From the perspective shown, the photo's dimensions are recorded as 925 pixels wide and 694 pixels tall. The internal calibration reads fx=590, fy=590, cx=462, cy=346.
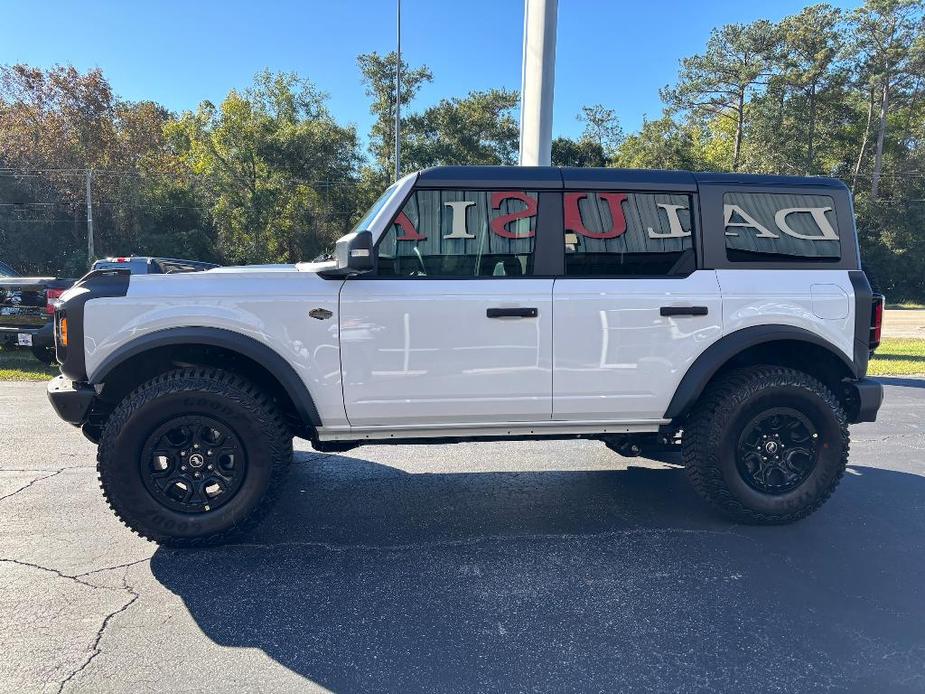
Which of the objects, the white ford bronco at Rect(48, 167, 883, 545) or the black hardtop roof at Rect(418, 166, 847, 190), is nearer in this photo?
the white ford bronco at Rect(48, 167, 883, 545)

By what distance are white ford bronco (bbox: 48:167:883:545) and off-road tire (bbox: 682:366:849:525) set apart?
1 cm

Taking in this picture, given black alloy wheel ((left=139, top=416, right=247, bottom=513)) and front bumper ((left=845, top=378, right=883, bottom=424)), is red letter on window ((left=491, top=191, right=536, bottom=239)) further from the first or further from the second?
front bumper ((left=845, top=378, right=883, bottom=424))

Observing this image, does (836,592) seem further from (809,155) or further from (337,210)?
(809,155)

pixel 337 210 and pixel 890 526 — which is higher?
pixel 337 210

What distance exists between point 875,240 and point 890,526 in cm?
4754

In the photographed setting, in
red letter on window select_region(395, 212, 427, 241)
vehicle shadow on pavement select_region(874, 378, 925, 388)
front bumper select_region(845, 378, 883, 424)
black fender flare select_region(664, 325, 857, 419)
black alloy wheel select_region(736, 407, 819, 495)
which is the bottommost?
vehicle shadow on pavement select_region(874, 378, 925, 388)

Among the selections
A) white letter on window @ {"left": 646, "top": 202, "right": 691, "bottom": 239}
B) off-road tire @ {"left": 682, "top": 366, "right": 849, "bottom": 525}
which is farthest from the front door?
off-road tire @ {"left": 682, "top": 366, "right": 849, "bottom": 525}

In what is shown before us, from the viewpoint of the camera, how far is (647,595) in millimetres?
2850

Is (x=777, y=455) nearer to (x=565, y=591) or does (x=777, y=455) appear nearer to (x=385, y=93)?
(x=565, y=591)

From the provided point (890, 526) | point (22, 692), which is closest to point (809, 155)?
point (890, 526)

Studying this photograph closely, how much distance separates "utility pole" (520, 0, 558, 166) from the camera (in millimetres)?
8955

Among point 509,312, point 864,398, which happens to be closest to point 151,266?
point 509,312

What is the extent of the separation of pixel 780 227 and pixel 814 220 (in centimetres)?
23

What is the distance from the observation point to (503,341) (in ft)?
11.0
